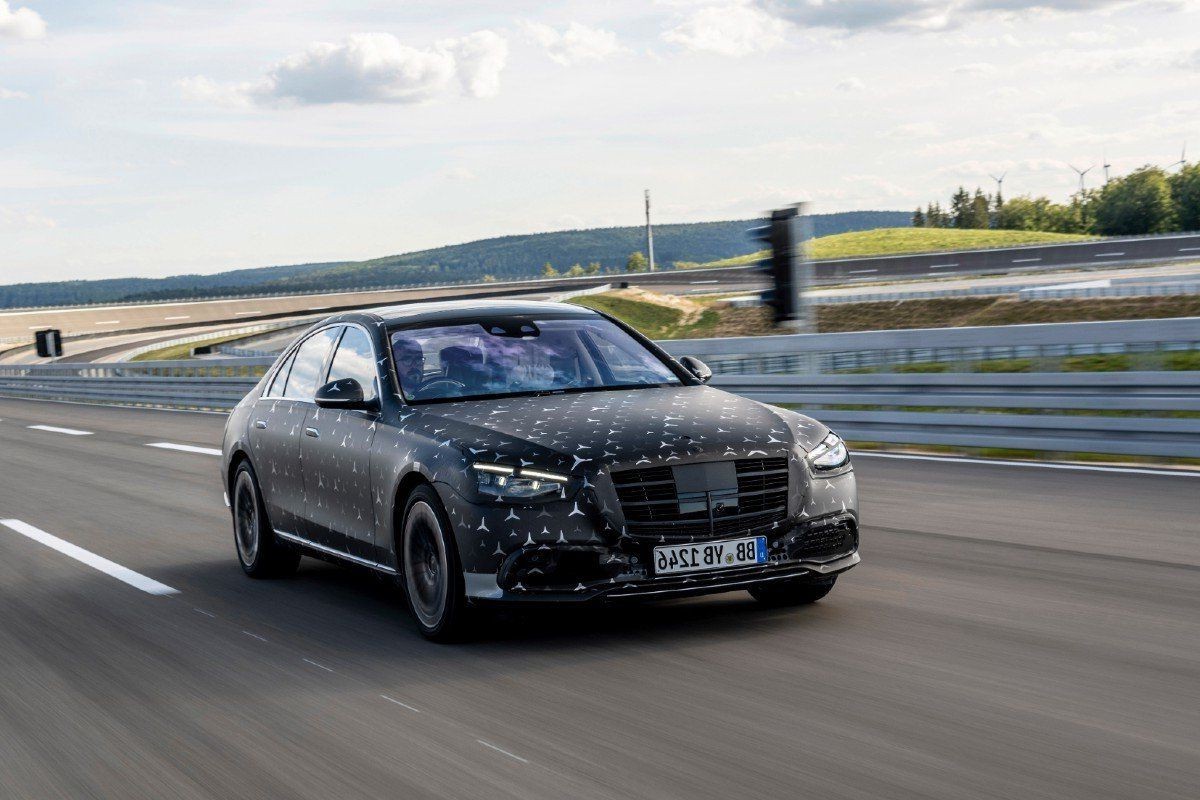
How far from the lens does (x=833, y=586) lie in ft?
23.8

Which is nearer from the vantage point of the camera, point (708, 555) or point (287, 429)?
point (708, 555)

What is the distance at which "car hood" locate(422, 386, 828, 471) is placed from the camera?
6.01 meters

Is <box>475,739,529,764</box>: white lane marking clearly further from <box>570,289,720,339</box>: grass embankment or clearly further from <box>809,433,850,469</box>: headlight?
<box>570,289,720,339</box>: grass embankment

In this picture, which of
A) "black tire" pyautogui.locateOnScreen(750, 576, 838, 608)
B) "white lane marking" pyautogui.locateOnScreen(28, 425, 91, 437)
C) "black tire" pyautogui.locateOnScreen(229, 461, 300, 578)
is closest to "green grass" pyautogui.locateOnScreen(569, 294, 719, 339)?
"white lane marking" pyautogui.locateOnScreen(28, 425, 91, 437)

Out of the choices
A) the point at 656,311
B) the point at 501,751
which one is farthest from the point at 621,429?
the point at 656,311

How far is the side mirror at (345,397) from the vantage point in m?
7.01

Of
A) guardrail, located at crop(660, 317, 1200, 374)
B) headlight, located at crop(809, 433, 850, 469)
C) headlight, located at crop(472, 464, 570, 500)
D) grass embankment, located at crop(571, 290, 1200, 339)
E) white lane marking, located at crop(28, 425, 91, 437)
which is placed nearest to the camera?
headlight, located at crop(472, 464, 570, 500)

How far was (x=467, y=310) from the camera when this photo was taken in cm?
770

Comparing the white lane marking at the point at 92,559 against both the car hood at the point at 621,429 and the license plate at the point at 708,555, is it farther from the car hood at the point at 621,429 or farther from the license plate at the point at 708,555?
the license plate at the point at 708,555

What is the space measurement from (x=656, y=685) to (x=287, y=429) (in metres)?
3.33

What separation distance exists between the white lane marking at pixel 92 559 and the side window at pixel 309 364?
132 centimetres

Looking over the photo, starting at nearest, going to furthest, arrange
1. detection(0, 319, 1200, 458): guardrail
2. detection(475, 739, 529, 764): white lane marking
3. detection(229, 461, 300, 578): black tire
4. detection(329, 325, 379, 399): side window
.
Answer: detection(475, 739, 529, 764): white lane marking → detection(329, 325, 379, 399): side window → detection(229, 461, 300, 578): black tire → detection(0, 319, 1200, 458): guardrail

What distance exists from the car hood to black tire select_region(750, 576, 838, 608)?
2.40ft

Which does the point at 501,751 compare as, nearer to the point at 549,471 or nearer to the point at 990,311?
the point at 549,471
